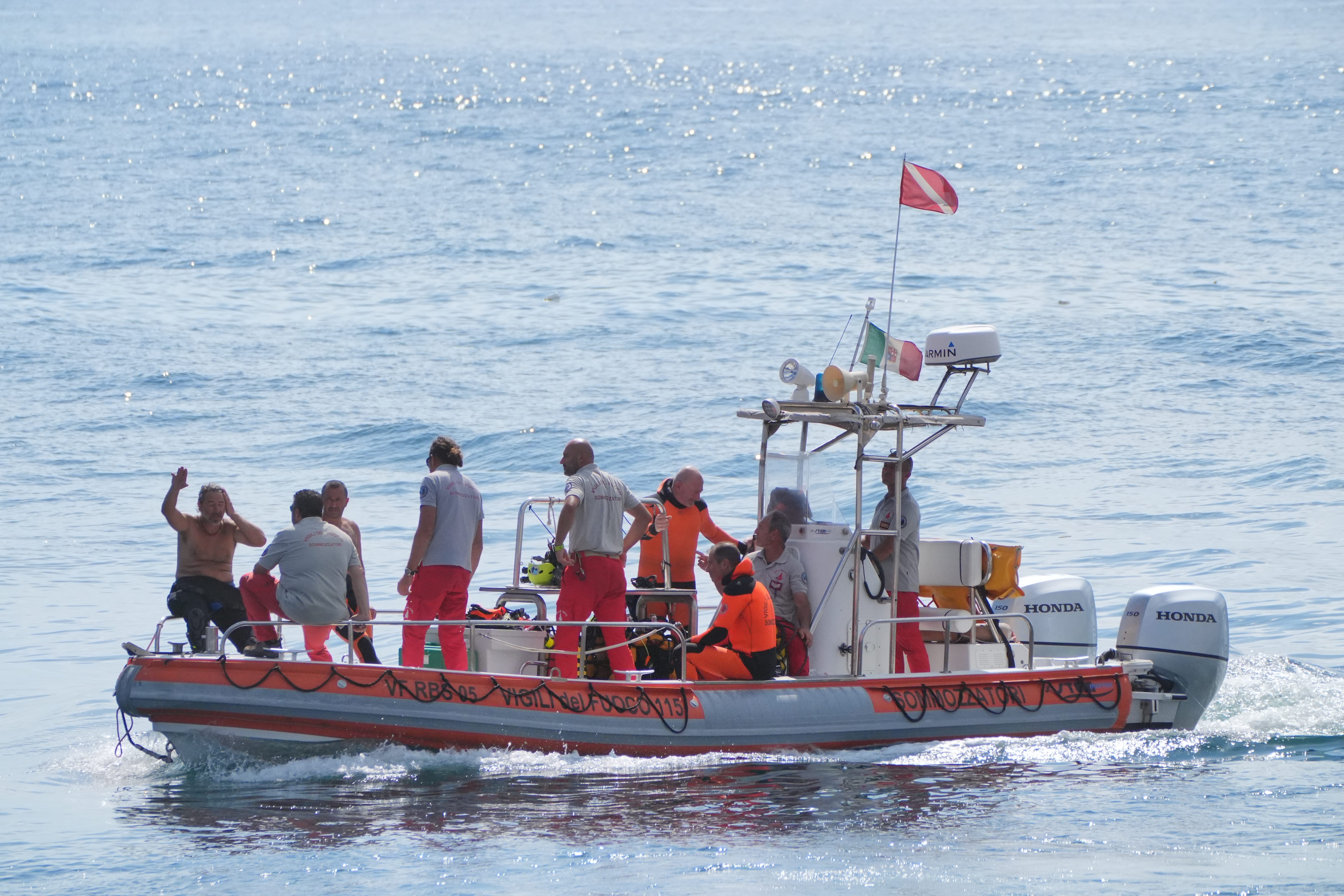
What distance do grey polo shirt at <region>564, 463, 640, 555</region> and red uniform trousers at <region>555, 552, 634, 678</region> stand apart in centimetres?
7

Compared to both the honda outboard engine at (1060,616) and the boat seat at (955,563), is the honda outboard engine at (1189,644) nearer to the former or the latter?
the honda outboard engine at (1060,616)

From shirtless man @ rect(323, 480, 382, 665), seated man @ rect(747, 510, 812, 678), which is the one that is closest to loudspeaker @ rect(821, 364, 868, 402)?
seated man @ rect(747, 510, 812, 678)

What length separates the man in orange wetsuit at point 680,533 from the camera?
33.5 ft

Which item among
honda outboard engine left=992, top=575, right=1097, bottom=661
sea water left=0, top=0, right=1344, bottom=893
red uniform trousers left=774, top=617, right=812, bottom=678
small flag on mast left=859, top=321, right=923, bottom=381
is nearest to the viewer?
sea water left=0, top=0, right=1344, bottom=893

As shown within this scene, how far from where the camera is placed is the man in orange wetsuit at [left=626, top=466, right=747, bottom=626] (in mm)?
10219

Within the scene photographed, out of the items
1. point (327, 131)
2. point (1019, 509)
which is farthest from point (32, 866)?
point (327, 131)

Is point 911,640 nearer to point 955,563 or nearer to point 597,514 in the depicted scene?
point 955,563

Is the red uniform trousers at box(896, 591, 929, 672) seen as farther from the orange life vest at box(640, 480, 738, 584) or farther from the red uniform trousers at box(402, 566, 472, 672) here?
the red uniform trousers at box(402, 566, 472, 672)

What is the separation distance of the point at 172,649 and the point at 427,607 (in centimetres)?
141

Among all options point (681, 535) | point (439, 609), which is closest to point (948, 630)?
point (681, 535)

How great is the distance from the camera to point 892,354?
31.8ft

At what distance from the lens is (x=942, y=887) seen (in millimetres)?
7531

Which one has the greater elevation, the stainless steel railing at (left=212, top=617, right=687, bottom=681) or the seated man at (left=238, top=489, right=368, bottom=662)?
the seated man at (left=238, top=489, right=368, bottom=662)

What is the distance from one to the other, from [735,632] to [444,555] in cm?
173
